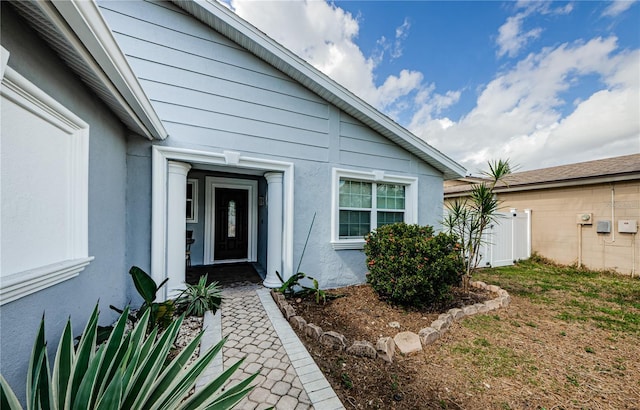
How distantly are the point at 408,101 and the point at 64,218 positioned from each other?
40.2 feet

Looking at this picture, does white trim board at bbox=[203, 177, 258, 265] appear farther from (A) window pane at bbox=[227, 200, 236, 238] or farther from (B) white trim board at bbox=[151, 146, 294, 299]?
(B) white trim board at bbox=[151, 146, 294, 299]

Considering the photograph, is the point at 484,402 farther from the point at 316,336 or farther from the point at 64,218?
the point at 64,218

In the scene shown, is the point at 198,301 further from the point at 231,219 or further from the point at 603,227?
the point at 603,227

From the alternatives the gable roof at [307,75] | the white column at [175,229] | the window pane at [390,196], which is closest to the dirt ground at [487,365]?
the white column at [175,229]

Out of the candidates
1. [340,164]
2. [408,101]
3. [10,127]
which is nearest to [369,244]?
[340,164]

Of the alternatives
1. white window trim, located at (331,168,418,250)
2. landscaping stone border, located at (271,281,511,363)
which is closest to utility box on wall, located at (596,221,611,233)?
white window trim, located at (331,168,418,250)

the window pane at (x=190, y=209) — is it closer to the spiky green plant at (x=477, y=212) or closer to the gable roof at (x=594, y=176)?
the spiky green plant at (x=477, y=212)

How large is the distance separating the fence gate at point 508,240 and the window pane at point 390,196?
3861 mm

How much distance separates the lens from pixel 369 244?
4723 millimetres

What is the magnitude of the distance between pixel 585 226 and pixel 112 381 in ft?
38.4

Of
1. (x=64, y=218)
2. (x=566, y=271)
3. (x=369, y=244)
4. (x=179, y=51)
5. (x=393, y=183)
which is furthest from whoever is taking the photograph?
(x=566, y=271)

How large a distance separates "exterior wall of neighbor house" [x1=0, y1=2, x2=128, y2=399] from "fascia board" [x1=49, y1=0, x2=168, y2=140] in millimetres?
275

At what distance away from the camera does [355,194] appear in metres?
5.59

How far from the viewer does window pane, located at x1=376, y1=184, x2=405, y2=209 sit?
589cm
